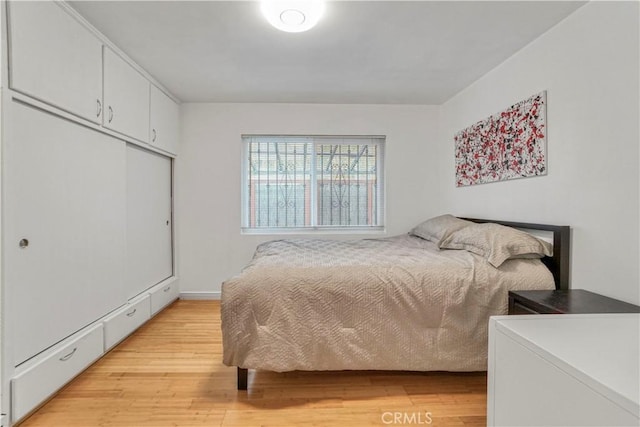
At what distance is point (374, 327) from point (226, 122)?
2.86 m

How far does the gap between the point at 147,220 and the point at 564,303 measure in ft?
10.6

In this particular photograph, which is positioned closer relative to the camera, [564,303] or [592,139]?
[564,303]

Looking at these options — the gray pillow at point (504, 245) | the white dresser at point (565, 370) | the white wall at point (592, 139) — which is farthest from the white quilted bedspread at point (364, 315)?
the white dresser at point (565, 370)

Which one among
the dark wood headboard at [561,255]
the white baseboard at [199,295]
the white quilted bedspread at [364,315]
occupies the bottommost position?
the white baseboard at [199,295]

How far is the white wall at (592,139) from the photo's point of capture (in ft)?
5.11

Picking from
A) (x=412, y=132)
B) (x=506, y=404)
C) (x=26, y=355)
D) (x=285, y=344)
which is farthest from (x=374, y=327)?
(x=412, y=132)

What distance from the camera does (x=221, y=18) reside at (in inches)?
75.3

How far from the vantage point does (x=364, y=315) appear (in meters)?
1.77

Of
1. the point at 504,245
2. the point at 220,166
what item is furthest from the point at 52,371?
the point at 504,245

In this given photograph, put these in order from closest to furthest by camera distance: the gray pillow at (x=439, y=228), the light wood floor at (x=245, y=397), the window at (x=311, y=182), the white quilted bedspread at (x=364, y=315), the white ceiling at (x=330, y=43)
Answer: the light wood floor at (x=245, y=397), the white quilted bedspread at (x=364, y=315), the white ceiling at (x=330, y=43), the gray pillow at (x=439, y=228), the window at (x=311, y=182)

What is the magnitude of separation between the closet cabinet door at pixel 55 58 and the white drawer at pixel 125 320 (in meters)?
1.42

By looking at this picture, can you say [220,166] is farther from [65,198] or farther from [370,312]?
[370,312]

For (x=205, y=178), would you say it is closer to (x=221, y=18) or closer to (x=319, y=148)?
(x=319, y=148)

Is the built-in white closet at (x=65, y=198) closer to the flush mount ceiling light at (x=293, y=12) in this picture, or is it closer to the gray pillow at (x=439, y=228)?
the flush mount ceiling light at (x=293, y=12)
